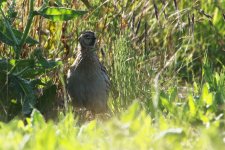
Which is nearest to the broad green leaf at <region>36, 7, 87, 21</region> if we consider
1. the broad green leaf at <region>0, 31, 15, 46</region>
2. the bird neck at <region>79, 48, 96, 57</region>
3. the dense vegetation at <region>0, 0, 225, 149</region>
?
the dense vegetation at <region>0, 0, 225, 149</region>

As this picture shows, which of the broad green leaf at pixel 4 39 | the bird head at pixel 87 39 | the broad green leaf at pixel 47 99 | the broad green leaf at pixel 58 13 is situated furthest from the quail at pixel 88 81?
the broad green leaf at pixel 4 39

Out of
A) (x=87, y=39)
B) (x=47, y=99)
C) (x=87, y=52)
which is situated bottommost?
(x=47, y=99)

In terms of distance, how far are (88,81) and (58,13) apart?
1265 mm

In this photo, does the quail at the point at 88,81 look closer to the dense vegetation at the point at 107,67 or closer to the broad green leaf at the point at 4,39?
the dense vegetation at the point at 107,67

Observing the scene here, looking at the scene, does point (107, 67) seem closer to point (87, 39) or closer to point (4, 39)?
point (87, 39)

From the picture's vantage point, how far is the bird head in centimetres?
669

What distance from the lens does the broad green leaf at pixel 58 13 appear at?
5660 mm

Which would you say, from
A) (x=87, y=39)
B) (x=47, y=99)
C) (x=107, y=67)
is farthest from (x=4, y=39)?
(x=107, y=67)

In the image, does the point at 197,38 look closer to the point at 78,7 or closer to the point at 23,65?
the point at 78,7

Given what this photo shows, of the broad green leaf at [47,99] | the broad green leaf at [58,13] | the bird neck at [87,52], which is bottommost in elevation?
the broad green leaf at [47,99]

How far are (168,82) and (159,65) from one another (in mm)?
329

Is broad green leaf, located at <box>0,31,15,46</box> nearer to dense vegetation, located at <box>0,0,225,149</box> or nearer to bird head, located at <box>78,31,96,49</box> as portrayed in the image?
dense vegetation, located at <box>0,0,225,149</box>

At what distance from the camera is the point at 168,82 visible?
22.2 feet

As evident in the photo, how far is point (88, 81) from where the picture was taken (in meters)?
6.84
